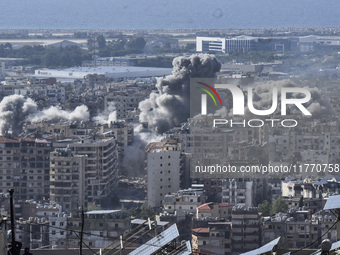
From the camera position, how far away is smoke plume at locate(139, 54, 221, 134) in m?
42.2

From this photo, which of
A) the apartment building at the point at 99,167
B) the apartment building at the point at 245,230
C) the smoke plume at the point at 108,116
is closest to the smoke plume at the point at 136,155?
the apartment building at the point at 99,167

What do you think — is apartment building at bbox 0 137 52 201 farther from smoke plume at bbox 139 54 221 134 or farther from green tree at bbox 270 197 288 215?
smoke plume at bbox 139 54 221 134

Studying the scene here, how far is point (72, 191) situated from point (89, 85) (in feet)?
117

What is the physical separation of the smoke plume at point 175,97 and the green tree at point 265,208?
48.0ft

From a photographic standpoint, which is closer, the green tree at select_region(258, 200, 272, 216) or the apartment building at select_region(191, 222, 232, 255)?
the apartment building at select_region(191, 222, 232, 255)

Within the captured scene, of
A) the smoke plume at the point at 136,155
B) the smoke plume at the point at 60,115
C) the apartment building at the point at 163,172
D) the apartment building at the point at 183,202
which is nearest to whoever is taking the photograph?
the apartment building at the point at 183,202

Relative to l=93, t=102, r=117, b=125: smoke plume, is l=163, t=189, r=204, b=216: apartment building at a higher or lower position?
lower

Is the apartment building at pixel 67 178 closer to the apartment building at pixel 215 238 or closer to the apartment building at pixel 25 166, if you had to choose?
the apartment building at pixel 25 166

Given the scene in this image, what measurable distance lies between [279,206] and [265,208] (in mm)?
263

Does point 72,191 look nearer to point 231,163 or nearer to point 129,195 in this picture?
A: point 129,195

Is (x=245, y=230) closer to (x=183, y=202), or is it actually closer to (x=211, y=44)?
(x=183, y=202)

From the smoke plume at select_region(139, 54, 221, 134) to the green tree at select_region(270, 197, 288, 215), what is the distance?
1456 cm

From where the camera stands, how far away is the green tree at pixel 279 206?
997 inches

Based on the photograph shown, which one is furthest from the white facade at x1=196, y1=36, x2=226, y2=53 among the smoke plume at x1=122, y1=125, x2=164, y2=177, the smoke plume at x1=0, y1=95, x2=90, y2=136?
the smoke plume at x1=122, y1=125, x2=164, y2=177
